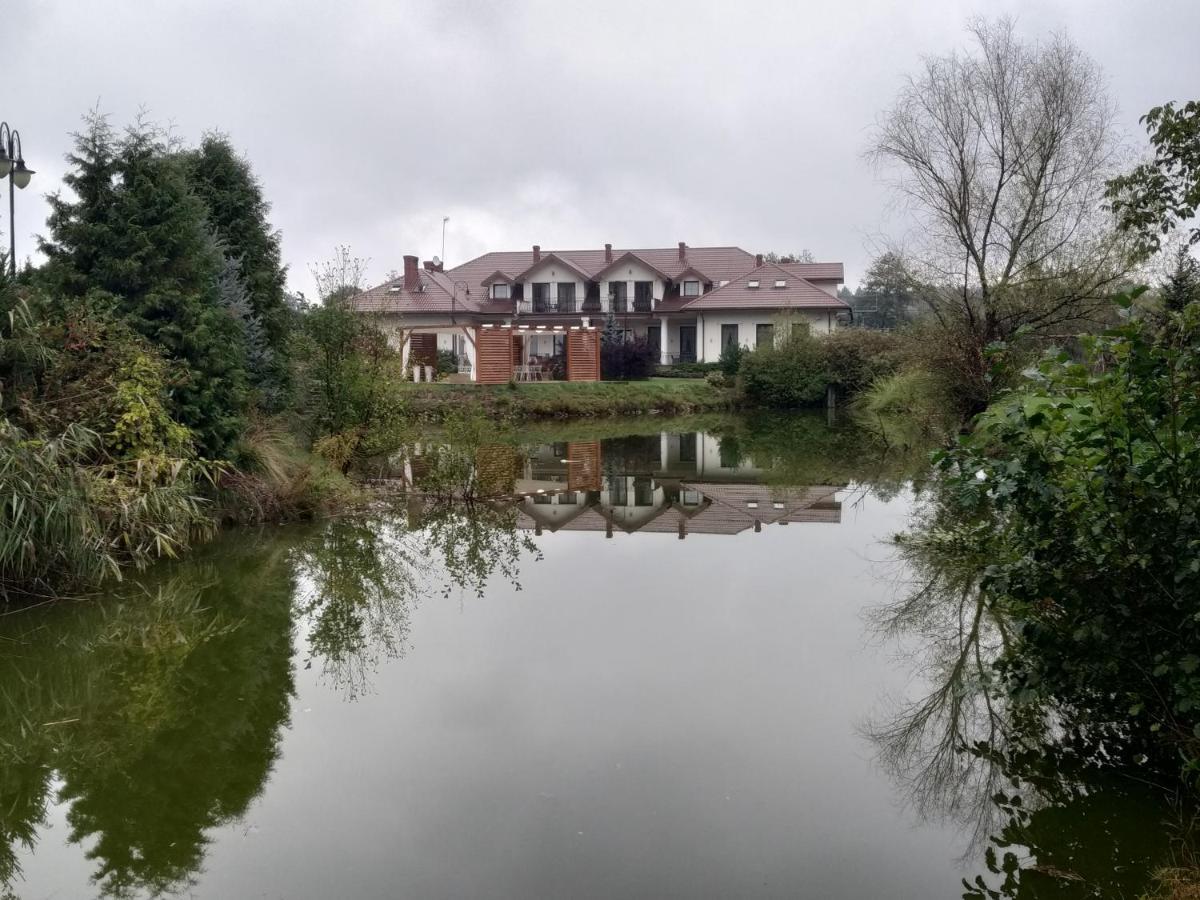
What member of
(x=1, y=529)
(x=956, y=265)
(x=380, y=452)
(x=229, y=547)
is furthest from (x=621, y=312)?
(x=1, y=529)

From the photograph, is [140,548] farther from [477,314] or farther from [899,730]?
[477,314]

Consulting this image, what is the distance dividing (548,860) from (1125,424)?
136 inches

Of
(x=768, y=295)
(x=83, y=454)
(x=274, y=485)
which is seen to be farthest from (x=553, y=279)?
(x=83, y=454)

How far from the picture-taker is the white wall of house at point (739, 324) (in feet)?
156

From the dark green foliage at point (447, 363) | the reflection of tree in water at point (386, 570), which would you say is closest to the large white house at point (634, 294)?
the dark green foliage at point (447, 363)

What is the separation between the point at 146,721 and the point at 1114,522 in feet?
18.7

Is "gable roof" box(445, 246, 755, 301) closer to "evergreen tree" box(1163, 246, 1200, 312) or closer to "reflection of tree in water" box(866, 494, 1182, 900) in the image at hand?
"evergreen tree" box(1163, 246, 1200, 312)

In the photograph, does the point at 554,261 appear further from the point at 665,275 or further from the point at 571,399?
the point at 571,399

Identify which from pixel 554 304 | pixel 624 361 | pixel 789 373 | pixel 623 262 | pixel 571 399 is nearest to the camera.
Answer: pixel 571 399

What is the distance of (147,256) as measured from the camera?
12398mm

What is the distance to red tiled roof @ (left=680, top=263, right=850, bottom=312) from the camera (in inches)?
1871

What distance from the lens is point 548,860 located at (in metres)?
4.68

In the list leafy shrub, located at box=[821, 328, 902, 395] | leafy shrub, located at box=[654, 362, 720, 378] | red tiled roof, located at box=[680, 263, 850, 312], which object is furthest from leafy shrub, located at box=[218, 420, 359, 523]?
red tiled roof, located at box=[680, 263, 850, 312]

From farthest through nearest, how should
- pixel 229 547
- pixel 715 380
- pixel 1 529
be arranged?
1. pixel 715 380
2. pixel 229 547
3. pixel 1 529
